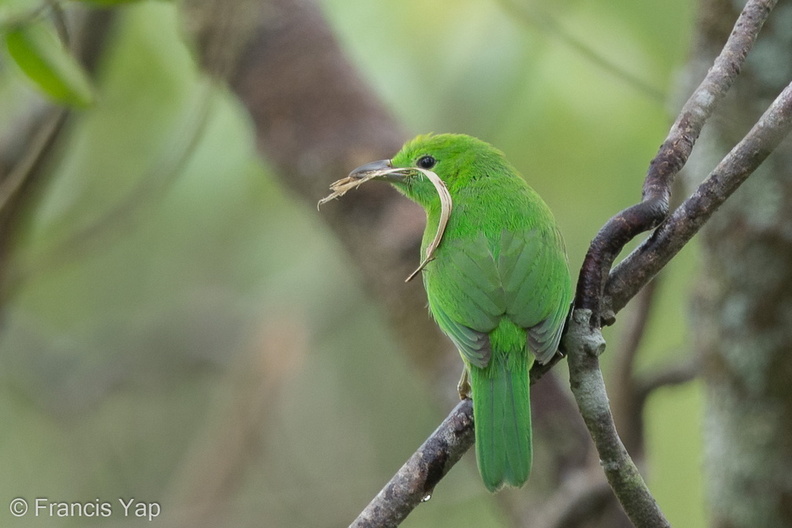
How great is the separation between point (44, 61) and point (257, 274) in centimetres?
381

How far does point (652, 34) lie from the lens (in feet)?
17.6

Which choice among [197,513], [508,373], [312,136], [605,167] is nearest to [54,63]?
[508,373]

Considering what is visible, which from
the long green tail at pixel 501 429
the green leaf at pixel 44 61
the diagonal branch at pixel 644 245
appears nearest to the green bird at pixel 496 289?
the long green tail at pixel 501 429

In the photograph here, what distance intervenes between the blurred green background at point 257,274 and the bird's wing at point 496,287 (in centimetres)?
200

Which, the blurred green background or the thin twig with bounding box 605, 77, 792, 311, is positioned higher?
the thin twig with bounding box 605, 77, 792, 311

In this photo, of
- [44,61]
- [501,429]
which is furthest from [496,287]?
[44,61]

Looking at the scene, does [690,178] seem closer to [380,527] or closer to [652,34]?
[380,527]

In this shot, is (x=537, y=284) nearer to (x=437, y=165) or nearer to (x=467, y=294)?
(x=467, y=294)

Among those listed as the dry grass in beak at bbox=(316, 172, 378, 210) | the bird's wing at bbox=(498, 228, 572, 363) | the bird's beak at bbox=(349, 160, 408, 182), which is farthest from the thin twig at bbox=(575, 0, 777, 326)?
the bird's beak at bbox=(349, 160, 408, 182)

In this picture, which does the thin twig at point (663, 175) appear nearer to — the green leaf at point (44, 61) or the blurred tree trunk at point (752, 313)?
the blurred tree trunk at point (752, 313)

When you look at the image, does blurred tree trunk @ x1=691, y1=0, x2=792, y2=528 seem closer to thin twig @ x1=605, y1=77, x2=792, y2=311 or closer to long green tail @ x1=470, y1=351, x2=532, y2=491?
long green tail @ x1=470, y1=351, x2=532, y2=491

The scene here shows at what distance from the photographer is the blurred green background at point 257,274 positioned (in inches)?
212

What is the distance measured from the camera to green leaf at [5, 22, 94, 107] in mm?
2666

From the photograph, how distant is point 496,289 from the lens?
2.77m
